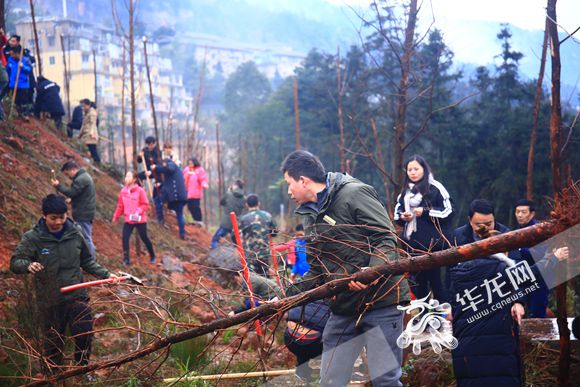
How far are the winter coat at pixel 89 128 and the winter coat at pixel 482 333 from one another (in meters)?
11.0

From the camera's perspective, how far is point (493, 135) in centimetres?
2008

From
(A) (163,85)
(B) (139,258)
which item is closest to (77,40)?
(A) (163,85)

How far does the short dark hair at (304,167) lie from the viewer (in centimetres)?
356

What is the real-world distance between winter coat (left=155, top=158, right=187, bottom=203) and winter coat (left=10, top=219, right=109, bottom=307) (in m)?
6.09

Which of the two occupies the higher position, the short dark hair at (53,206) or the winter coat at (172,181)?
the short dark hair at (53,206)

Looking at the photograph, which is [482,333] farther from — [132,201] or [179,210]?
[179,210]

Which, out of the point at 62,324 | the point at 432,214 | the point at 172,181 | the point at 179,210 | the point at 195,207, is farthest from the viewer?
the point at 195,207

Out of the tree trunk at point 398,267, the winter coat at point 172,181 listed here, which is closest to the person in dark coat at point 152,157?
the winter coat at point 172,181

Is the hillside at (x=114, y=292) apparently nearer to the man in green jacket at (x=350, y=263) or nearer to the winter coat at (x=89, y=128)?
the winter coat at (x=89, y=128)

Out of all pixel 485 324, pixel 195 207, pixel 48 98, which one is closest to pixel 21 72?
pixel 48 98

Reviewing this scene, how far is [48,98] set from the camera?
1292 cm

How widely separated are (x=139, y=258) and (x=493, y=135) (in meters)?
13.6

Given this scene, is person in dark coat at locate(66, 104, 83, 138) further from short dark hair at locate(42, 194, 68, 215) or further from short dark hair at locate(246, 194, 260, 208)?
short dark hair at locate(42, 194, 68, 215)

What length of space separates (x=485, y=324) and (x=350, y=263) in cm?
97
